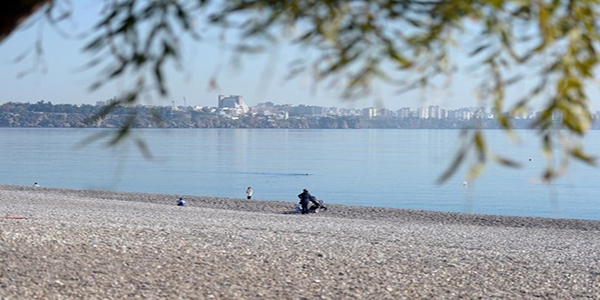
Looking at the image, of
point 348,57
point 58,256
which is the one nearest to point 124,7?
point 348,57

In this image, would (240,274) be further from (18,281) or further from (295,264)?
(18,281)

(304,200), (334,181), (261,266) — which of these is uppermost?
(261,266)

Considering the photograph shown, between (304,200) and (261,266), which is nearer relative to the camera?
(261,266)

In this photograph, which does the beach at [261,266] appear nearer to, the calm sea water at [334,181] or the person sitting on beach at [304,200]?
the person sitting on beach at [304,200]

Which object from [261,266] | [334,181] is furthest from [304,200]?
[334,181]

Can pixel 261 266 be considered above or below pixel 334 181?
above

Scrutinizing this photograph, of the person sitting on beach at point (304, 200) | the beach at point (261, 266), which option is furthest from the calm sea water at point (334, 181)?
the beach at point (261, 266)

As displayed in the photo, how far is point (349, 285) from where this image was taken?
412 inches

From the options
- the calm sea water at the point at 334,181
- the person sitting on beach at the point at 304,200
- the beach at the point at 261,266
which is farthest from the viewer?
the calm sea water at the point at 334,181

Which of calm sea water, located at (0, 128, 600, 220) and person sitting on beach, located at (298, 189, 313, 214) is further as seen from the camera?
calm sea water, located at (0, 128, 600, 220)

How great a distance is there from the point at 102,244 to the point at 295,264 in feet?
9.11

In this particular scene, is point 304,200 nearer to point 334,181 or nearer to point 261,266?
point 261,266

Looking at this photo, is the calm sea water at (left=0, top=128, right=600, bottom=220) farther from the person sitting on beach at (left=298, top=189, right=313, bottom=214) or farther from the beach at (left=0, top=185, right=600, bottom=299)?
the beach at (left=0, top=185, right=600, bottom=299)

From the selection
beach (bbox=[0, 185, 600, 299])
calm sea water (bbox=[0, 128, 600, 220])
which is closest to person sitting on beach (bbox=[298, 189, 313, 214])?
calm sea water (bbox=[0, 128, 600, 220])
